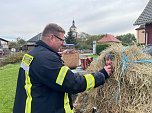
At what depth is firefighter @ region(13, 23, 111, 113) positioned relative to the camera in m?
2.86

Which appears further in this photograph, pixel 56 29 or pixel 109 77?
pixel 109 77

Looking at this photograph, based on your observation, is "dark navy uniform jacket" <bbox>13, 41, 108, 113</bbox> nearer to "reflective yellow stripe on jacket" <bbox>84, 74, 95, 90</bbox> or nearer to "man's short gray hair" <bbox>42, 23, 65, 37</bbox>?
"reflective yellow stripe on jacket" <bbox>84, 74, 95, 90</bbox>

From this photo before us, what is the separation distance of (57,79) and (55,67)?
0.13 m

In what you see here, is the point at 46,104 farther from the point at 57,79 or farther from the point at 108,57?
the point at 108,57

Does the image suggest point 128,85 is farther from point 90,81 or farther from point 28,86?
point 28,86

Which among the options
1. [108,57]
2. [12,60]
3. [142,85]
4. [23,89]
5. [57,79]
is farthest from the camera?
[12,60]

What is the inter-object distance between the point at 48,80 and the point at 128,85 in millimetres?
1248

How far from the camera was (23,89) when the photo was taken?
3.07 metres

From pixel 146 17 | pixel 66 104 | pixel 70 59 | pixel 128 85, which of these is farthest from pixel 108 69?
pixel 146 17

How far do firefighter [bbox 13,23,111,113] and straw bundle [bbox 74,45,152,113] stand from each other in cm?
54

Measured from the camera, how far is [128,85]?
3.60 metres

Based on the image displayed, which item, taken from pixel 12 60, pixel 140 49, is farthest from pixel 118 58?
pixel 12 60

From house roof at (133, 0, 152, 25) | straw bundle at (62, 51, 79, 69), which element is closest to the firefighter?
straw bundle at (62, 51, 79, 69)

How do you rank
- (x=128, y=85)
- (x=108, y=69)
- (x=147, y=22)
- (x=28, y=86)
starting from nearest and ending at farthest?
(x=28, y=86)
(x=108, y=69)
(x=128, y=85)
(x=147, y=22)
